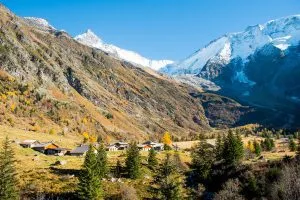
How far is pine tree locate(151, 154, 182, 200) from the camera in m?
97.9

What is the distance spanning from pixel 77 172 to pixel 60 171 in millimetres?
5182

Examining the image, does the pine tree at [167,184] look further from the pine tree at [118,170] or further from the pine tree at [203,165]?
the pine tree at [118,170]

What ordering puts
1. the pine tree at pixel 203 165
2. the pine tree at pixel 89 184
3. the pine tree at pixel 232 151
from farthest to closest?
the pine tree at pixel 232 151 < the pine tree at pixel 203 165 < the pine tree at pixel 89 184

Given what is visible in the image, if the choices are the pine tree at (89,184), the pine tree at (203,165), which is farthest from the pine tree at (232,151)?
the pine tree at (89,184)

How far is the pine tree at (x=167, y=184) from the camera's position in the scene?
97.9m

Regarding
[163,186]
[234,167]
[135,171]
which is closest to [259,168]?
[234,167]

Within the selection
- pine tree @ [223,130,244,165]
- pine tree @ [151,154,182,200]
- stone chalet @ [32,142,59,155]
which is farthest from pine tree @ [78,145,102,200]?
stone chalet @ [32,142,59,155]

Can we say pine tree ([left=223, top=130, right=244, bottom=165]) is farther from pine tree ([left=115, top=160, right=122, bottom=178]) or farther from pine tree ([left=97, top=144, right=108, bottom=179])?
pine tree ([left=97, top=144, right=108, bottom=179])

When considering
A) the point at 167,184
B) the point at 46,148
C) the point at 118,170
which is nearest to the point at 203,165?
the point at 118,170

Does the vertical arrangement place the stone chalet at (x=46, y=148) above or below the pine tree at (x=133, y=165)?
above

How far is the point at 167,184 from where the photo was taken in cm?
10125

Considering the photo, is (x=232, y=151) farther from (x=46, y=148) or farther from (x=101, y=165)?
(x=46, y=148)

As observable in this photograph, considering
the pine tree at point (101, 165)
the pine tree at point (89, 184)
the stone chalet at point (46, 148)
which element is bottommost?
the pine tree at point (89, 184)

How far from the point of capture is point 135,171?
122m
